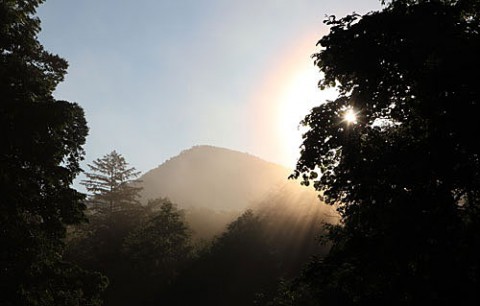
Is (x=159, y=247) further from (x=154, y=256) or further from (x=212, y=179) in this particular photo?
(x=212, y=179)

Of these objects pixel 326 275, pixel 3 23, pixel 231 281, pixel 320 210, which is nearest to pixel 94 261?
pixel 231 281

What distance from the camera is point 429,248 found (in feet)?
25.6

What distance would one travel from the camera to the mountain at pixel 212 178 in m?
121

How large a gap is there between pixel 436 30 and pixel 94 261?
3805cm

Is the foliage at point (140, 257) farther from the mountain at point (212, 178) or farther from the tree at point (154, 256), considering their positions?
the mountain at point (212, 178)

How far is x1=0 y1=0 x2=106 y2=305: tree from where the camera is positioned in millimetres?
11570

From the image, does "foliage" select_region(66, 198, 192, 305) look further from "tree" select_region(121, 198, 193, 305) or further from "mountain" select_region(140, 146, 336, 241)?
"mountain" select_region(140, 146, 336, 241)

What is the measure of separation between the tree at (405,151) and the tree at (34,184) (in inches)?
285

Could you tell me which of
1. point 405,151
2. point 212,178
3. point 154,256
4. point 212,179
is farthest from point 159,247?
point 212,178

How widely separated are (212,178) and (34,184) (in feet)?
403

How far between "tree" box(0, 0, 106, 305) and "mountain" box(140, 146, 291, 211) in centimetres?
9606

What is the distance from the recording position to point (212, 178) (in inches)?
5310

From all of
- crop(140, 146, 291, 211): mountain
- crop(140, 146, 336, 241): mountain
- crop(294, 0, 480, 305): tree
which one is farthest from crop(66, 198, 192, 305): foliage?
crop(140, 146, 291, 211): mountain

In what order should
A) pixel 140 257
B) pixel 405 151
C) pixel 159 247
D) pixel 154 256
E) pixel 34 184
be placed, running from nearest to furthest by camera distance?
pixel 405 151
pixel 34 184
pixel 140 257
pixel 154 256
pixel 159 247
